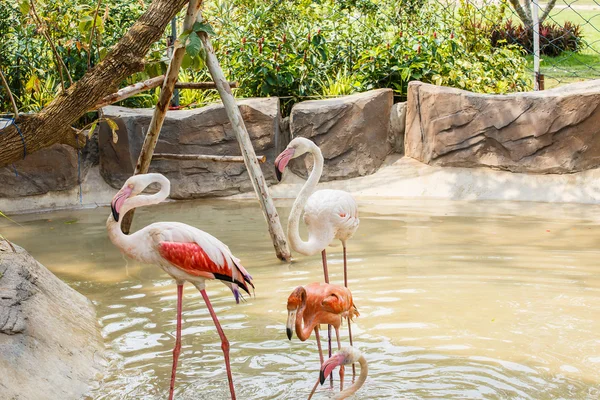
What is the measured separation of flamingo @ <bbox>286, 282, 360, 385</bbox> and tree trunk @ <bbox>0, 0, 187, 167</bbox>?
1505 mm

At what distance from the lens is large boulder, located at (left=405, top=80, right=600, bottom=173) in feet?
26.8

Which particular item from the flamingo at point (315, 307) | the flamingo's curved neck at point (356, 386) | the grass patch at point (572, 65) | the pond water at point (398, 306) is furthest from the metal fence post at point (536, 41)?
the flamingo's curved neck at point (356, 386)

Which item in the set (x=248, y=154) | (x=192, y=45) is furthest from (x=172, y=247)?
(x=248, y=154)

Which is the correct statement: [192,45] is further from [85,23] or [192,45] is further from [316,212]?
[316,212]

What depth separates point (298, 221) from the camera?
431cm

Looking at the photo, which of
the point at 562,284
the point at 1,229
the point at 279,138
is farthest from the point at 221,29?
the point at 562,284

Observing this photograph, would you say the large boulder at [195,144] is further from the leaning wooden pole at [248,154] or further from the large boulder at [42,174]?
the leaning wooden pole at [248,154]

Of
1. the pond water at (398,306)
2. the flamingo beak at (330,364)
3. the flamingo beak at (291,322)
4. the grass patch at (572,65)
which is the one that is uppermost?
the grass patch at (572,65)

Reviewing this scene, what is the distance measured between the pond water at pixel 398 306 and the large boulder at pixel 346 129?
1135 mm

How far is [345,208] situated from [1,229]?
4386 mm

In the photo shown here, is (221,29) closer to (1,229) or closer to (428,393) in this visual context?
(1,229)

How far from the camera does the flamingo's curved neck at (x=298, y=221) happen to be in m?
4.29

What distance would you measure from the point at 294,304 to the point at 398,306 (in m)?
1.84

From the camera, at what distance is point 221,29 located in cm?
1052
